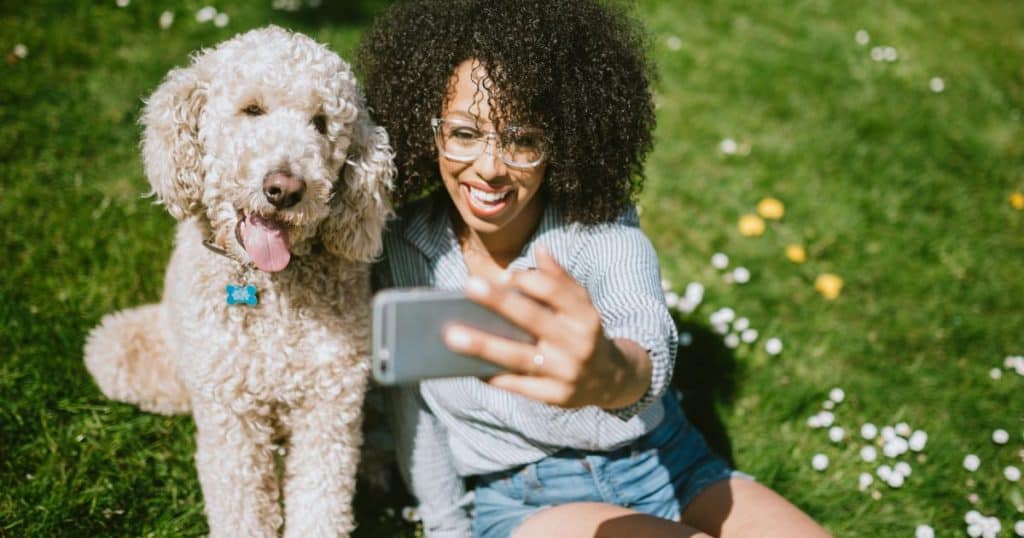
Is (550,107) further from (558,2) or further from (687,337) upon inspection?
(687,337)

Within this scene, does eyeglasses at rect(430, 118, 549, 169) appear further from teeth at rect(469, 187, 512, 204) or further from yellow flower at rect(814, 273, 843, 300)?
yellow flower at rect(814, 273, 843, 300)

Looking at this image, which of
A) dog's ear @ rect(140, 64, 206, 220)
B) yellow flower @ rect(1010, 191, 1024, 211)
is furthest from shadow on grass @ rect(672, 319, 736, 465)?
yellow flower @ rect(1010, 191, 1024, 211)

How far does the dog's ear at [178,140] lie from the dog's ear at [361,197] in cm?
41

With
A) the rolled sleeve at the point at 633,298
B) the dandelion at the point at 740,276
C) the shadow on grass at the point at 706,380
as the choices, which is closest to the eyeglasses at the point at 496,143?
the rolled sleeve at the point at 633,298

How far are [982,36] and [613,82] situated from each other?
6.00 m

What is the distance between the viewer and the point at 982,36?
22.4ft

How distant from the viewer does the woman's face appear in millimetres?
2336

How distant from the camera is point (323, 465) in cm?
252

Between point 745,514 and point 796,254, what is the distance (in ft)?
7.12

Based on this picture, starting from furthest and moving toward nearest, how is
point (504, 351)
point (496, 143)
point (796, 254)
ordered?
point (796, 254) < point (496, 143) < point (504, 351)

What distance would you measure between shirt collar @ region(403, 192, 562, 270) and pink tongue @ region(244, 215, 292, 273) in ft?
2.09

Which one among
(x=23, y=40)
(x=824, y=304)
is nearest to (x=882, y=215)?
(x=824, y=304)

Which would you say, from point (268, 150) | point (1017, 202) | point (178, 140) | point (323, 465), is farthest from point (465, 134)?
point (1017, 202)

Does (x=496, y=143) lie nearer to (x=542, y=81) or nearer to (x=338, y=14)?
(x=542, y=81)
